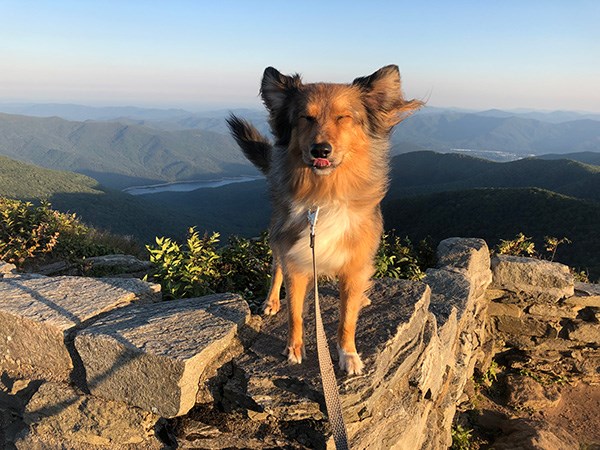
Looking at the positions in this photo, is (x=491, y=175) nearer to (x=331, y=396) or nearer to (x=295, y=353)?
(x=295, y=353)

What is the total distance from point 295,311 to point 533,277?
537cm

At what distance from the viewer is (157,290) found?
3.96 m

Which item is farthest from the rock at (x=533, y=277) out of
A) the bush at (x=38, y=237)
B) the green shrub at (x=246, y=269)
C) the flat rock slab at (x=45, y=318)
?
the bush at (x=38, y=237)

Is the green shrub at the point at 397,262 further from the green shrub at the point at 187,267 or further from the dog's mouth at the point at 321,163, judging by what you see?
the dog's mouth at the point at 321,163

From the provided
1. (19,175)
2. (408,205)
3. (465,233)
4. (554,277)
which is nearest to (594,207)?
(465,233)

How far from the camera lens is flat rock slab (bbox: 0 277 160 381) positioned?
3.08 metres

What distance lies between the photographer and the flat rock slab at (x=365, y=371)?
109 inches

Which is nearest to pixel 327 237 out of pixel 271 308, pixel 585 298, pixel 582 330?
pixel 271 308

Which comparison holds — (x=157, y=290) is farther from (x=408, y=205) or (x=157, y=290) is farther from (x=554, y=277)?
(x=408, y=205)

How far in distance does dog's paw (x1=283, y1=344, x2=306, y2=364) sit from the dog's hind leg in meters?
0.72

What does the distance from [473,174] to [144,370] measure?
330 feet

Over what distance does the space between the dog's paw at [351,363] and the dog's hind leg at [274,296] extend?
0.98 metres

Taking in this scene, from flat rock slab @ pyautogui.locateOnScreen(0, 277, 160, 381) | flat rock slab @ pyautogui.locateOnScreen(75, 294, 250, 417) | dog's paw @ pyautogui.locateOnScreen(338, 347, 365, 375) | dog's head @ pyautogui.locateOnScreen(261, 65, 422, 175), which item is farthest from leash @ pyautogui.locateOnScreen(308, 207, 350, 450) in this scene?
flat rock slab @ pyautogui.locateOnScreen(0, 277, 160, 381)

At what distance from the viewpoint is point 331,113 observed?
120 inches
